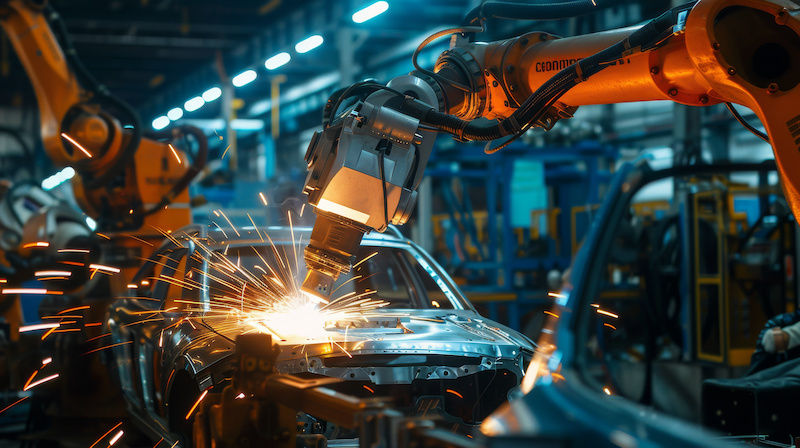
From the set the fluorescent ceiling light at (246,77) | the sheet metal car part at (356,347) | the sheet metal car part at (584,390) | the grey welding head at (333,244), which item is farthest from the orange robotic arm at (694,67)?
the fluorescent ceiling light at (246,77)

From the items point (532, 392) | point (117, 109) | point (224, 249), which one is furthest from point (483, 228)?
point (532, 392)

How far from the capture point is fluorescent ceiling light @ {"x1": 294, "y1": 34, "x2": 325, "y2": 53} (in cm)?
1153

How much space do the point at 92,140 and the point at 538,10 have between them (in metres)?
4.65

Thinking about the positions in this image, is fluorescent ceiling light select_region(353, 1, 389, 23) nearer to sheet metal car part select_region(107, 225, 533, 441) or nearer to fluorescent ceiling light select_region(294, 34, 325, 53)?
fluorescent ceiling light select_region(294, 34, 325, 53)

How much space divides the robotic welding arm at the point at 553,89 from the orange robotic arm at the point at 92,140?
13.3ft

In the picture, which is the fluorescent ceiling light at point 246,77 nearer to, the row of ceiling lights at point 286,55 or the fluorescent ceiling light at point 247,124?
the row of ceiling lights at point 286,55

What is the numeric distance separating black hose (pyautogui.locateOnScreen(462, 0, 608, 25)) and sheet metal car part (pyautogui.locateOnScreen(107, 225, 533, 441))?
4.29 feet

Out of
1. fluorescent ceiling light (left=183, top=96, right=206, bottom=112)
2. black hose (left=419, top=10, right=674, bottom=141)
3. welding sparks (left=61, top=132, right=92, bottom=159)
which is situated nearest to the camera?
black hose (left=419, top=10, right=674, bottom=141)

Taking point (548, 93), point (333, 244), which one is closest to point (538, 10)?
point (548, 93)

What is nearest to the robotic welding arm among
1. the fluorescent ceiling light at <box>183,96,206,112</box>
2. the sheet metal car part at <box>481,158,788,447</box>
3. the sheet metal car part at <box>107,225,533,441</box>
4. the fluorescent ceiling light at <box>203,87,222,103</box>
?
the sheet metal car part at <box>481,158,788,447</box>

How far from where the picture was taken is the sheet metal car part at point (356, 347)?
3.12 meters

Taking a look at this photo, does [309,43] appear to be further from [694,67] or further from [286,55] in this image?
[694,67]

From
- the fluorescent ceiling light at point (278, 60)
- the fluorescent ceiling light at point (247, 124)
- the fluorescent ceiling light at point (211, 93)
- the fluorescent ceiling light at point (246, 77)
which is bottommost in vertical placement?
the fluorescent ceiling light at point (246, 77)

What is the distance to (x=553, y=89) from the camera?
7.77 feet
